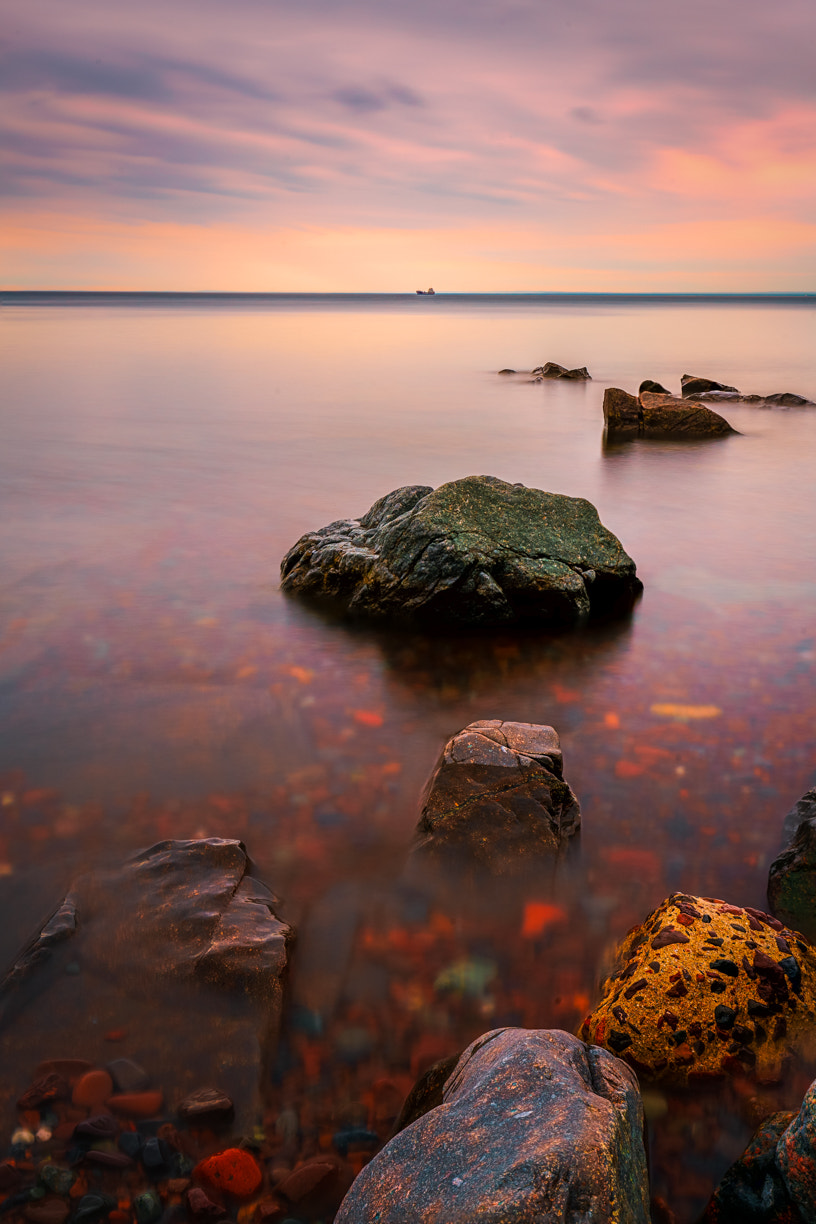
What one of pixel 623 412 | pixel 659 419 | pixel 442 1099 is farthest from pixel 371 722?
pixel 659 419

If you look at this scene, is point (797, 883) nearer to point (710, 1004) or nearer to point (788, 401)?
point (710, 1004)

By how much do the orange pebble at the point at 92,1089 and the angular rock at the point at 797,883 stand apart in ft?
9.81

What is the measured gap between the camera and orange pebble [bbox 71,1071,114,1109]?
3047 millimetres

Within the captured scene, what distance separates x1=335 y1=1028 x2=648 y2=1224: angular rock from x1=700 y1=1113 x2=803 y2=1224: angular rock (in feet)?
1.17

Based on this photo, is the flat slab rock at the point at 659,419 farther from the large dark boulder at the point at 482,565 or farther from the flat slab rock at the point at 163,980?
the flat slab rock at the point at 163,980

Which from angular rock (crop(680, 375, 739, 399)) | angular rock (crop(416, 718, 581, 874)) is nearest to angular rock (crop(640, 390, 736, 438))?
angular rock (crop(680, 375, 739, 399))

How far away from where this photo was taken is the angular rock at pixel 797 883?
391cm

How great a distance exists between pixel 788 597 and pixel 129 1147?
759 cm

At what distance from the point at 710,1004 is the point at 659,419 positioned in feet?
56.0

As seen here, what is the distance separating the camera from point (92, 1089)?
3.09 m

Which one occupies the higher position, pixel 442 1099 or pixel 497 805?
pixel 497 805

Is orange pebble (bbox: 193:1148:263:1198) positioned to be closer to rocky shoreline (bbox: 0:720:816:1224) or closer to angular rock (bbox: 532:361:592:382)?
rocky shoreline (bbox: 0:720:816:1224)

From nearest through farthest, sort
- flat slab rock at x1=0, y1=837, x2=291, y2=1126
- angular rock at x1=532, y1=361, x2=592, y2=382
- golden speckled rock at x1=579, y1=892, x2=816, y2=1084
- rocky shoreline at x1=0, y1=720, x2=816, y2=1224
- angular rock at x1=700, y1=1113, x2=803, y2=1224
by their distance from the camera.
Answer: rocky shoreline at x1=0, y1=720, x2=816, y2=1224 → angular rock at x1=700, y1=1113, x2=803, y2=1224 → golden speckled rock at x1=579, y1=892, x2=816, y2=1084 → flat slab rock at x1=0, y1=837, x2=291, y2=1126 → angular rock at x1=532, y1=361, x2=592, y2=382

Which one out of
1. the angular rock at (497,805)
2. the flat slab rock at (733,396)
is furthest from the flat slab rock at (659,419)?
the angular rock at (497,805)
